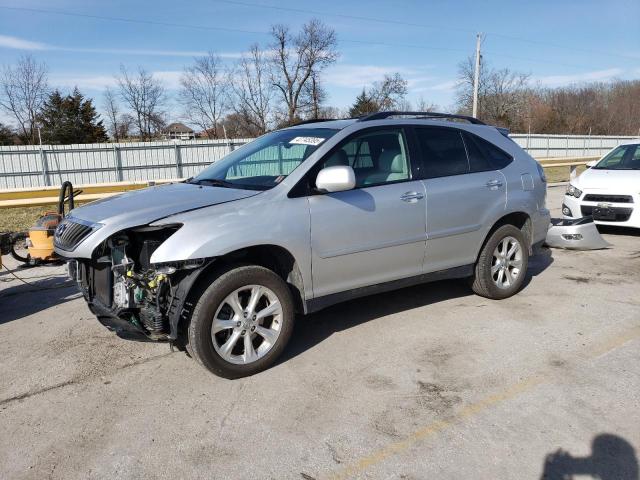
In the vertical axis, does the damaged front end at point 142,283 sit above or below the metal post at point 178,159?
below

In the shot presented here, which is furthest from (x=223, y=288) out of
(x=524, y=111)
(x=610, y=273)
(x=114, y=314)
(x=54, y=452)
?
(x=524, y=111)

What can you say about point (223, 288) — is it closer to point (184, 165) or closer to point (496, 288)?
point (496, 288)

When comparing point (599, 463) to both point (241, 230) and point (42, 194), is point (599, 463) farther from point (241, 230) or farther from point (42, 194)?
point (42, 194)

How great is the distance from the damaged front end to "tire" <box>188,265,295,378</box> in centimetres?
16

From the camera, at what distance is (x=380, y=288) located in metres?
4.35

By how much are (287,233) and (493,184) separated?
7.77ft

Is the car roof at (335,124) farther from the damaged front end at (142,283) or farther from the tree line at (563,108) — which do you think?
the tree line at (563,108)

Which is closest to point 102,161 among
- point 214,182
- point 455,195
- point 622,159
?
point 622,159

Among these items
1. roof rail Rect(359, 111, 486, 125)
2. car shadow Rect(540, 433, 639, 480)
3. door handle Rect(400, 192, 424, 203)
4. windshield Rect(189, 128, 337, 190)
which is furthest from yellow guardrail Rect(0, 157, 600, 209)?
car shadow Rect(540, 433, 639, 480)

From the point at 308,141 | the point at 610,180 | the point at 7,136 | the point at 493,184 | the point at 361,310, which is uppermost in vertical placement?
the point at 7,136

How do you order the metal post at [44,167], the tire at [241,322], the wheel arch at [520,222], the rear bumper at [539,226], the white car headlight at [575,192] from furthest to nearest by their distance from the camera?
the metal post at [44,167] < the white car headlight at [575,192] < the rear bumper at [539,226] < the wheel arch at [520,222] < the tire at [241,322]

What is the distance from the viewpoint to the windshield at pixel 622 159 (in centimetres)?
884

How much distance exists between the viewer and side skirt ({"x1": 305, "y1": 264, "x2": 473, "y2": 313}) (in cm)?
402

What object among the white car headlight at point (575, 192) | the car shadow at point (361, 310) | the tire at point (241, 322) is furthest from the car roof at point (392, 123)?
the white car headlight at point (575, 192)
